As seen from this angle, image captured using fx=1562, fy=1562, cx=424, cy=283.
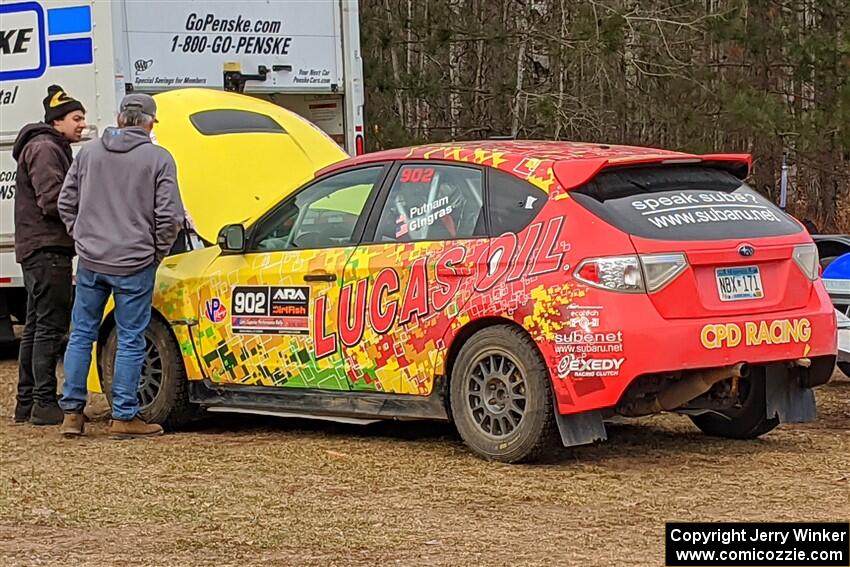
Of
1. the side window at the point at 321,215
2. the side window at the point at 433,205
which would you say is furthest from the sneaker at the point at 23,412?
the side window at the point at 433,205

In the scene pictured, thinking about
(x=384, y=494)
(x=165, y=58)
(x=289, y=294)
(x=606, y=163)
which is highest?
(x=165, y=58)

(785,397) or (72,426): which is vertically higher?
(785,397)

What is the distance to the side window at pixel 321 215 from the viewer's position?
8.44 metres

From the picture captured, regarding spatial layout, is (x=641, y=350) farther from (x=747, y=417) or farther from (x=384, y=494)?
(x=747, y=417)

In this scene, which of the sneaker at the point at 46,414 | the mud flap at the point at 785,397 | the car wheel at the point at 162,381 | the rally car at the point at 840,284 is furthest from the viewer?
the rally car at the point at 840,284

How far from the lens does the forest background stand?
18578mm

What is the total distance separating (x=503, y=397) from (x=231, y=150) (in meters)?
4.42

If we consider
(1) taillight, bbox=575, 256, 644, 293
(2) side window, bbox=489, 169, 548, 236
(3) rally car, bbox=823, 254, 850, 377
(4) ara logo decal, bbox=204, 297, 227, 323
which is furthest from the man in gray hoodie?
(3) rally car, bbox=823, 254, 850, 377

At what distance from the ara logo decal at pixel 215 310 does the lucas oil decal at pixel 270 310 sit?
3.1 inches

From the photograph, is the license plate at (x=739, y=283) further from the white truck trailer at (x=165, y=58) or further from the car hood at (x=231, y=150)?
the white truck trailer at (x=165, y=58)

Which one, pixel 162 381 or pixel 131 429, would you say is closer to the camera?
pixel 131 429

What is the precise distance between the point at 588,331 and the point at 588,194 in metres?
0.72

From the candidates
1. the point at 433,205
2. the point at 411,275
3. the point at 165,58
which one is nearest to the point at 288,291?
the point at 411,275

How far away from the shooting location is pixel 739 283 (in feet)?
24.6
